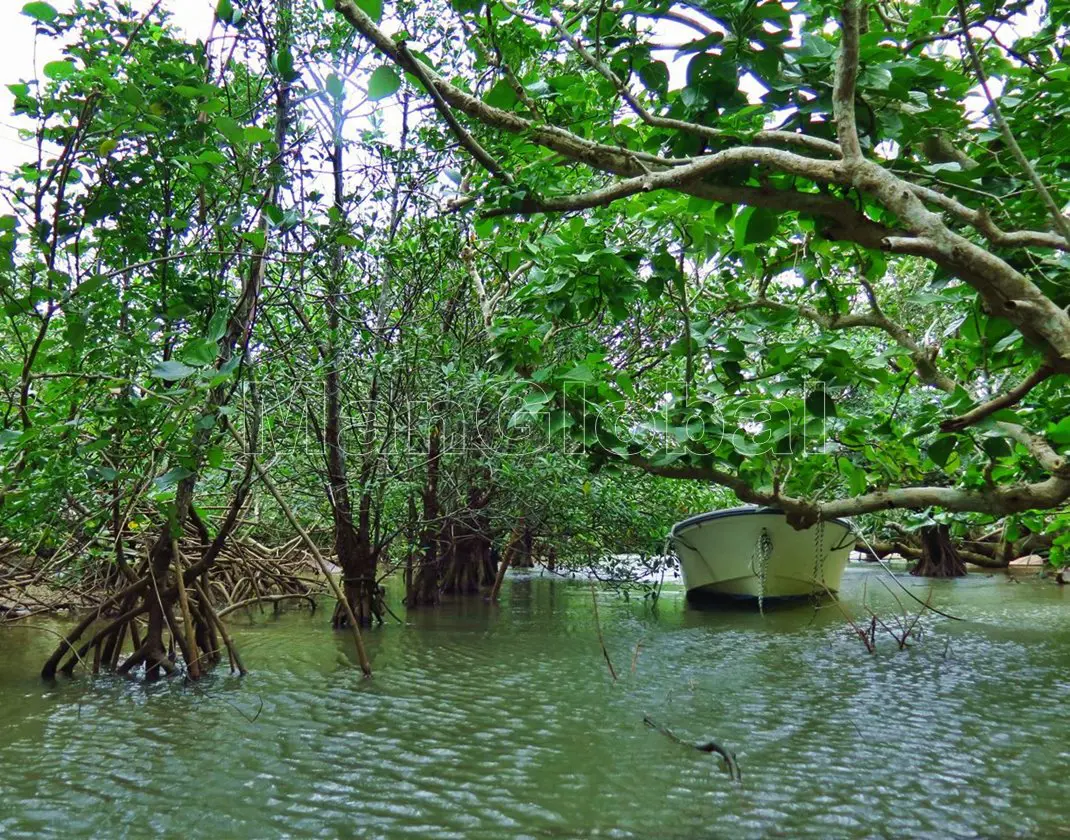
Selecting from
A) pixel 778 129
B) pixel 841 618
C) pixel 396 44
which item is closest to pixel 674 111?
pixel 778 129

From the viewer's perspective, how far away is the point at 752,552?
11383 mm

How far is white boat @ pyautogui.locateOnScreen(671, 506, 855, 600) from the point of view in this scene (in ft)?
36.8

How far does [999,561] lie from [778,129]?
1879 cm

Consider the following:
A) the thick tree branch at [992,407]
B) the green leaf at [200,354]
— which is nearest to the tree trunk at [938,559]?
the thick tree branch at [992,407]

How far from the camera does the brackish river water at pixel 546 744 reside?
11.2 ft

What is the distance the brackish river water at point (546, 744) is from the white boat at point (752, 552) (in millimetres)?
3402

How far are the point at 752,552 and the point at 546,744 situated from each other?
24.6 feet

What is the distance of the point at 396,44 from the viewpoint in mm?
2422

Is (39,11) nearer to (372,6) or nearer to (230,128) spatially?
(230,128)

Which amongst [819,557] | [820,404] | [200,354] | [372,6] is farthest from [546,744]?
[819,557]

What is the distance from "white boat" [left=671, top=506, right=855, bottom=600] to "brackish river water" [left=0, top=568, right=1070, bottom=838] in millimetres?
3402

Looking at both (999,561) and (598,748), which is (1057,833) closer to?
(598,748)

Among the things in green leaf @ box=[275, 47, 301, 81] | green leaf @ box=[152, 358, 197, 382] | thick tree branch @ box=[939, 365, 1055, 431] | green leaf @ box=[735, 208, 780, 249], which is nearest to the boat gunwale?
thick tree branch @ box=[939, 365, 1055, 431]

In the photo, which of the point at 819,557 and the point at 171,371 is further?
the point at 819,557
